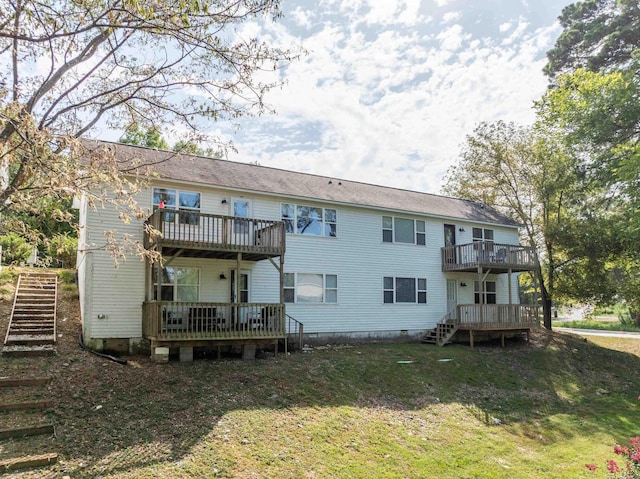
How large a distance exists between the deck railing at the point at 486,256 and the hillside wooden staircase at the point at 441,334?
Result: 99.3 inches

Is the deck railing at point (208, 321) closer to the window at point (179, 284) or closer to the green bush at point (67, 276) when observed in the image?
the window at point (179, 284)

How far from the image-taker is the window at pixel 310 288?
16.1 m

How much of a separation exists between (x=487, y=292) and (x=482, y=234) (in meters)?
2.82

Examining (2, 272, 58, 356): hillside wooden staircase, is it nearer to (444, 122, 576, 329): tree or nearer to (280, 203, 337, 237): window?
(280, 203, 337, 237): window

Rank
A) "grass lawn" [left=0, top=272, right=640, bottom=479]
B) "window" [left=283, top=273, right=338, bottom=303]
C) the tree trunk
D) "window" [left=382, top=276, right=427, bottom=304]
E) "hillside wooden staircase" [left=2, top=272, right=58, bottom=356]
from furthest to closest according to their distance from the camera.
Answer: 1. the tree trunk
2. "window" [left=382, top=276, right=427, bottom=304]
3. "window" [left=283, top=273, right=338, bottom=303]
4. "hillside wooden staircase" [left=2, top=272, right=58, bottom=356]
5. "grass lawn" [left=0, top=272, right=640, bottom=479]

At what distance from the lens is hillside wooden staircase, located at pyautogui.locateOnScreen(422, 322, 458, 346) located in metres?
18.2

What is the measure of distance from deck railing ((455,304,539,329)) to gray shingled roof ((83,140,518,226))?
4.43 meters

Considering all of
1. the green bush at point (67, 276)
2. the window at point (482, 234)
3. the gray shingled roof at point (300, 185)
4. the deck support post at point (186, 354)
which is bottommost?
the deck support post at point (186, 354)

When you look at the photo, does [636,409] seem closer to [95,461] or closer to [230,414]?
[230,414]

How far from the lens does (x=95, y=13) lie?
629cm

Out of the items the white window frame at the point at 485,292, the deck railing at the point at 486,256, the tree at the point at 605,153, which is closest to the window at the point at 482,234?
the deck railing at the point at 486,256

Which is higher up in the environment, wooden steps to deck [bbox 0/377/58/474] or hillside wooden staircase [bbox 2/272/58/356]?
hillside wooden staircase [bbox 2/272/58/356]

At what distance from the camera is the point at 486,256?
63.0 ft

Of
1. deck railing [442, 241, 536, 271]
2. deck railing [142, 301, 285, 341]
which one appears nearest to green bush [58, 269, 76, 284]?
deck railing [142, 301, 285, 341]
